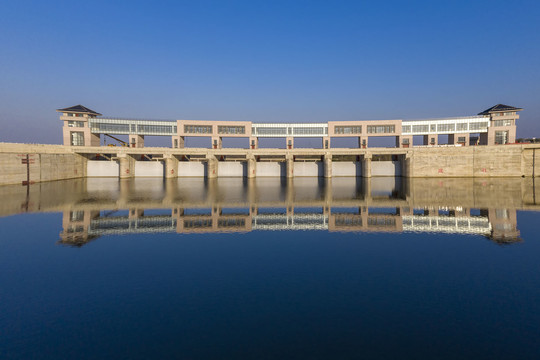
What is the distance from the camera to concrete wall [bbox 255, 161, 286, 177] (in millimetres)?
71250

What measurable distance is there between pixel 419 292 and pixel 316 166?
6136 cm

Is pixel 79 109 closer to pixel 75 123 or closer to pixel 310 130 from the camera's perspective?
pixel 75 123

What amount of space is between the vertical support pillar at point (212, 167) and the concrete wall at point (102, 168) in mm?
22288

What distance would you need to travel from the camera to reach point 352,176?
71.1 m

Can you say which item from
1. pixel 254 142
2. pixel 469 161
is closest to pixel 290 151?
pixel 254 142

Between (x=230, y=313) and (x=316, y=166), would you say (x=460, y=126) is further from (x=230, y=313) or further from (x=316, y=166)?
(x=230, y=313)

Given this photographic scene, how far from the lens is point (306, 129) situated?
2965 inches

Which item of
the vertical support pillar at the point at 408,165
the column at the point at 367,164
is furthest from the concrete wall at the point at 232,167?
the vertical support pillar at the point at 408,165

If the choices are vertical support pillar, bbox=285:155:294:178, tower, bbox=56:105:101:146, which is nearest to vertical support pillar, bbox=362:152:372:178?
vertical support pillar, bbox=285:155:294:178

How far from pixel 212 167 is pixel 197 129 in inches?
574

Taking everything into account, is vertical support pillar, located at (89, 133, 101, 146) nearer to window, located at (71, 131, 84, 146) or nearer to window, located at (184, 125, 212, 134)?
window, located at (71, 131, 84, 146)

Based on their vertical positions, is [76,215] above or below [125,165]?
below

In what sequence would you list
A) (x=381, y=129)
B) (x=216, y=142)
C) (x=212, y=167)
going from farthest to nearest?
1. (x=381, y=129)
2. (x=216, y=142)
3. (x=212, y=167)

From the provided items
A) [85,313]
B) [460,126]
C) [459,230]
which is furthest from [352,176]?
[85,313]
